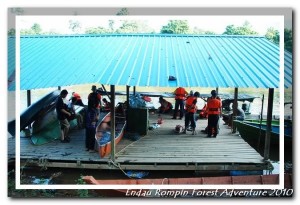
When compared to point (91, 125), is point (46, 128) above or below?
below

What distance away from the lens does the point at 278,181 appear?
24.2 feet

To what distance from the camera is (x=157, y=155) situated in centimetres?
862

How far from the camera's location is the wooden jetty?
27.1 ft

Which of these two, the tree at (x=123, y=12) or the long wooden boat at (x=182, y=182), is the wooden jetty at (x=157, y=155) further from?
the tree at (x=123, y=12)

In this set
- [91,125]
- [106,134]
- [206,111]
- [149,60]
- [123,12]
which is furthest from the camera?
[206,111]

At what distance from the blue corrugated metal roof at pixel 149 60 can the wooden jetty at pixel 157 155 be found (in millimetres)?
2035

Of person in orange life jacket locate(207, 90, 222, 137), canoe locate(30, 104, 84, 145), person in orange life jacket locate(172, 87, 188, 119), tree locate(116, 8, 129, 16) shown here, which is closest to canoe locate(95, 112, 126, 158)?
canoe locate(30, 104, 84, 145)

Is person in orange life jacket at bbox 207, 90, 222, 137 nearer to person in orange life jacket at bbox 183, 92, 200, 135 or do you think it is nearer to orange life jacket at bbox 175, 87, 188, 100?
person in orange life jacket at bbox 183, 92, 200, 135

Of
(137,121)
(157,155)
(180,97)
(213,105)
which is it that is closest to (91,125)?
(157,155)

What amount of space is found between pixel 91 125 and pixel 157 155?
180cm

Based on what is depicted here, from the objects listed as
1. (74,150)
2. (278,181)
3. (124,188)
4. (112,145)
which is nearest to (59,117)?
(74,150)

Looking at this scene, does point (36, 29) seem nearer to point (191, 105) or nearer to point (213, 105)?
point (191, 105)

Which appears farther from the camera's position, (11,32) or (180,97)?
(180,97)

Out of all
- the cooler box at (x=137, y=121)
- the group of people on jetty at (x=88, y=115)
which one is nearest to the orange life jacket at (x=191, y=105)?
the cooler box at (x=137, y=121)
